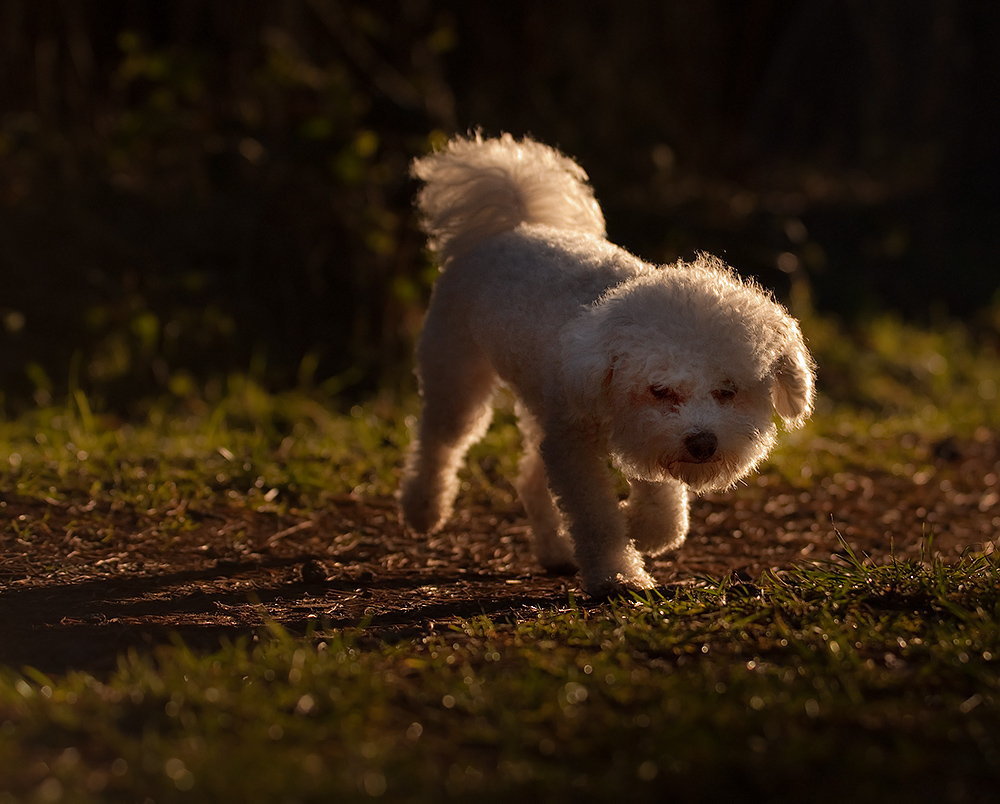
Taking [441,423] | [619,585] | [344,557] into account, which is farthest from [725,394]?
[344,557]

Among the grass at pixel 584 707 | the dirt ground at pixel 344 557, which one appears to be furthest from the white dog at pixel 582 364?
the grass at pixel 584 707

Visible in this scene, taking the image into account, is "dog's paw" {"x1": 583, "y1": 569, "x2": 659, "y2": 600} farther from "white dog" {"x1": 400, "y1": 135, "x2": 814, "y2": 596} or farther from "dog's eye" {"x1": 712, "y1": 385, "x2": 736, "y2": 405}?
"dog's eye" {"x1": 712, "y1": 385, "x2": 736, "y2": 405}

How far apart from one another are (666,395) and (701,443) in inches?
7.5

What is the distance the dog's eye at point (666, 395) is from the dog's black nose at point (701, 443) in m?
0.14

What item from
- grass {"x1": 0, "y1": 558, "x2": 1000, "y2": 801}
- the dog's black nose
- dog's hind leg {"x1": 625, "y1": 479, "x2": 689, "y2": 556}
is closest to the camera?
grass {"x1": 0, "y1": 558, "x2": 1000, "y2": 801}

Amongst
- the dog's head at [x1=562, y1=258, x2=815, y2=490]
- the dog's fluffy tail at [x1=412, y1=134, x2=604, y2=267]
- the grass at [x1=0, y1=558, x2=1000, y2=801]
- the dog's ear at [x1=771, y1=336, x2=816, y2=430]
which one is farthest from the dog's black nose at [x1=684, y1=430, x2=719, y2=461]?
the dog's fluffy tail at [x1=412, y1=134, x2=604, y2=267]

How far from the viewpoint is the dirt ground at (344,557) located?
11.0ft

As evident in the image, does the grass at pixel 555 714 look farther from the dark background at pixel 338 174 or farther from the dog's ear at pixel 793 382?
the dark background at pixel 338 174

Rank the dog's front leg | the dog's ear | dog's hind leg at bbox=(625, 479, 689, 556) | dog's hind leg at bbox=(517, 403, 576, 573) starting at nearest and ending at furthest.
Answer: the dog's ear → the dog's front leg → dog's hind leg at bbox=(625, 479, 689, 556) → dog's hind leg at bbox=(517, 403, 576, 573)

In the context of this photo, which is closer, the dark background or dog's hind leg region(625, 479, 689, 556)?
dog's hind leg region(625, 479, 689, 556)

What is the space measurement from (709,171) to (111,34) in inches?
216

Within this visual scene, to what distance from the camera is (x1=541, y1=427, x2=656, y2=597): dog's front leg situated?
3.65 meters

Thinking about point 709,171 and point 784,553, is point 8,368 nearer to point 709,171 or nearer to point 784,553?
point 784,553

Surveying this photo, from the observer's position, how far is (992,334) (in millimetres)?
9922
